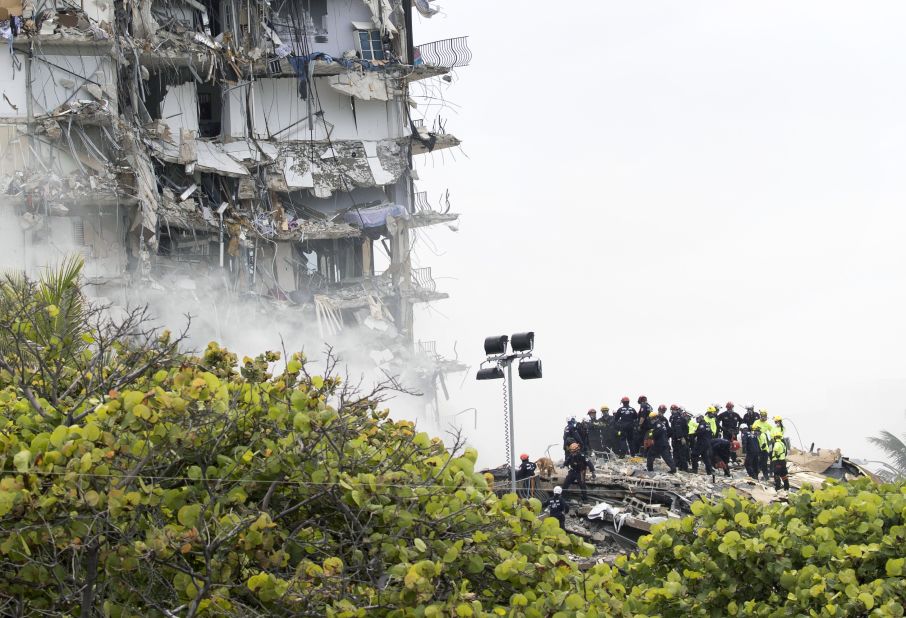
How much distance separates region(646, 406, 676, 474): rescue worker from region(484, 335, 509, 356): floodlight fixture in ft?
22.5

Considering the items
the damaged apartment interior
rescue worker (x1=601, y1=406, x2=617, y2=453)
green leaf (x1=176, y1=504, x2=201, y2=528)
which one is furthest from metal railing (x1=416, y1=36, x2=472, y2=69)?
green leaf (x1=176, y1=504, x2=201, y2=528)

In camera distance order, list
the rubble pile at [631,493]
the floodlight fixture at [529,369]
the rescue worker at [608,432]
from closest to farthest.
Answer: the floodlight fixture at [529,369], the rubble pile at [631,493], the rescue worker at [608,432]

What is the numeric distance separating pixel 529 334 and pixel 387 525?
493 inches

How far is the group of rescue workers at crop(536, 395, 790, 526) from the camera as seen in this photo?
24109mm

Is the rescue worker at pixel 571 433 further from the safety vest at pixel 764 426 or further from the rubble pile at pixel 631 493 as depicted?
the safety vest at pixel 764 426

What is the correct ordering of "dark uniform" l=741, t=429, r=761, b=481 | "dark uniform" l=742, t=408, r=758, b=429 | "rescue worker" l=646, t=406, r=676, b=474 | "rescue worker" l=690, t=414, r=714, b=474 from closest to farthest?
"dark uniform" l=741, t=429, r=761, b=481, "rescue worker" l=690, t=414, r=714, b=474, "rescue worker" l=646, t=406, r=676, b=474, "dark uniform" l=742, t=408, r=758, b=429

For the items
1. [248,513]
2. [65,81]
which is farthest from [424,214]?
[248,513]

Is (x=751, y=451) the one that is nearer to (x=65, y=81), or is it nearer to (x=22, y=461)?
(x=22, y=461)

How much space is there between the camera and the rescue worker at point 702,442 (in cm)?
→ 2511

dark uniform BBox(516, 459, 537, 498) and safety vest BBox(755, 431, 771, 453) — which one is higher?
safety vest BBox(755, 431, 771, 453)

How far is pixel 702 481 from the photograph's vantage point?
25.1 metres

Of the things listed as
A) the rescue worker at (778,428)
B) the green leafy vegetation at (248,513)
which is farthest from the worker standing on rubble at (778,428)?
the green leafy vegetation at (248,513)

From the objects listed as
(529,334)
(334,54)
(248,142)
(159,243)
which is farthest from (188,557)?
(334,54)

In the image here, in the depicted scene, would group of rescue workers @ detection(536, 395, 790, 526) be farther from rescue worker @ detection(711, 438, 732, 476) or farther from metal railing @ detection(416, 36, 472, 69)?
metal railing @ detection(416, 36, 472, 69)
